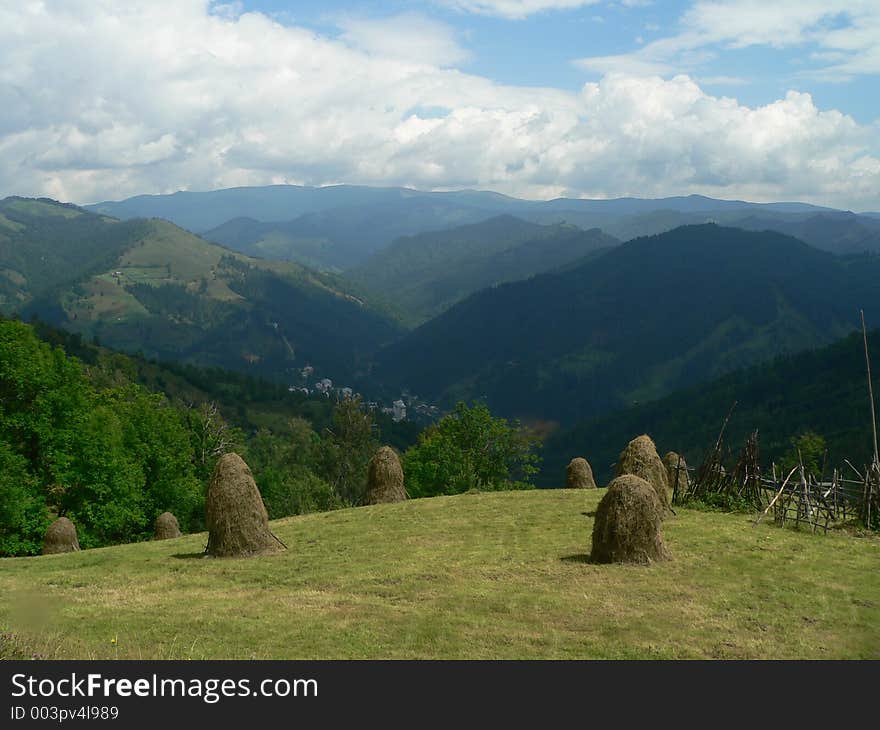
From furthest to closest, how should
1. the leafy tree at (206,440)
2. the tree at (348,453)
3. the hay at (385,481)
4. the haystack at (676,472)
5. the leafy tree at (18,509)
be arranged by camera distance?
1. the tree at (348,453)
2. the leafy tree at (206,440)
3. the hay at (385,481)
4. the haystack at (676,472)
5. the leafy tree at (18,509)

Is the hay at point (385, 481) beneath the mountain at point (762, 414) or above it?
above

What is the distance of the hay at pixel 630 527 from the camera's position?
1823cm

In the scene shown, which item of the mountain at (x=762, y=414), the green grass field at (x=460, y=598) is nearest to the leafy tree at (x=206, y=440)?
the green grass field at (x=460, y=598)

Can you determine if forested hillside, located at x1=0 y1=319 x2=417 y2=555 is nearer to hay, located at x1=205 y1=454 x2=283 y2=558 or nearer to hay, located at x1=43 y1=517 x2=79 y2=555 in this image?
hay, located at x1=43 y1=517 x2=79 y2=555

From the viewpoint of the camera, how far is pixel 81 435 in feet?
109

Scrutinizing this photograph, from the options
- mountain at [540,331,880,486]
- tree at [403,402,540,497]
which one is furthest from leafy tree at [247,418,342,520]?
mountain at [540,331,880,486]

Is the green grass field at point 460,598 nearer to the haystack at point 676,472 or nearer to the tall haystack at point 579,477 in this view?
the haystack at point 676,472

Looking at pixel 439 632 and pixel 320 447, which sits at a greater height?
pixel 439 632

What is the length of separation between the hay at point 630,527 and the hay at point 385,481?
15.2m

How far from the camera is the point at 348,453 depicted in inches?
2785

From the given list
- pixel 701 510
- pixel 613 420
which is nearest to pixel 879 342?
pixel 613 420

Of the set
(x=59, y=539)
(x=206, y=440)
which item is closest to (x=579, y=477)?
(x=59, y=539)
